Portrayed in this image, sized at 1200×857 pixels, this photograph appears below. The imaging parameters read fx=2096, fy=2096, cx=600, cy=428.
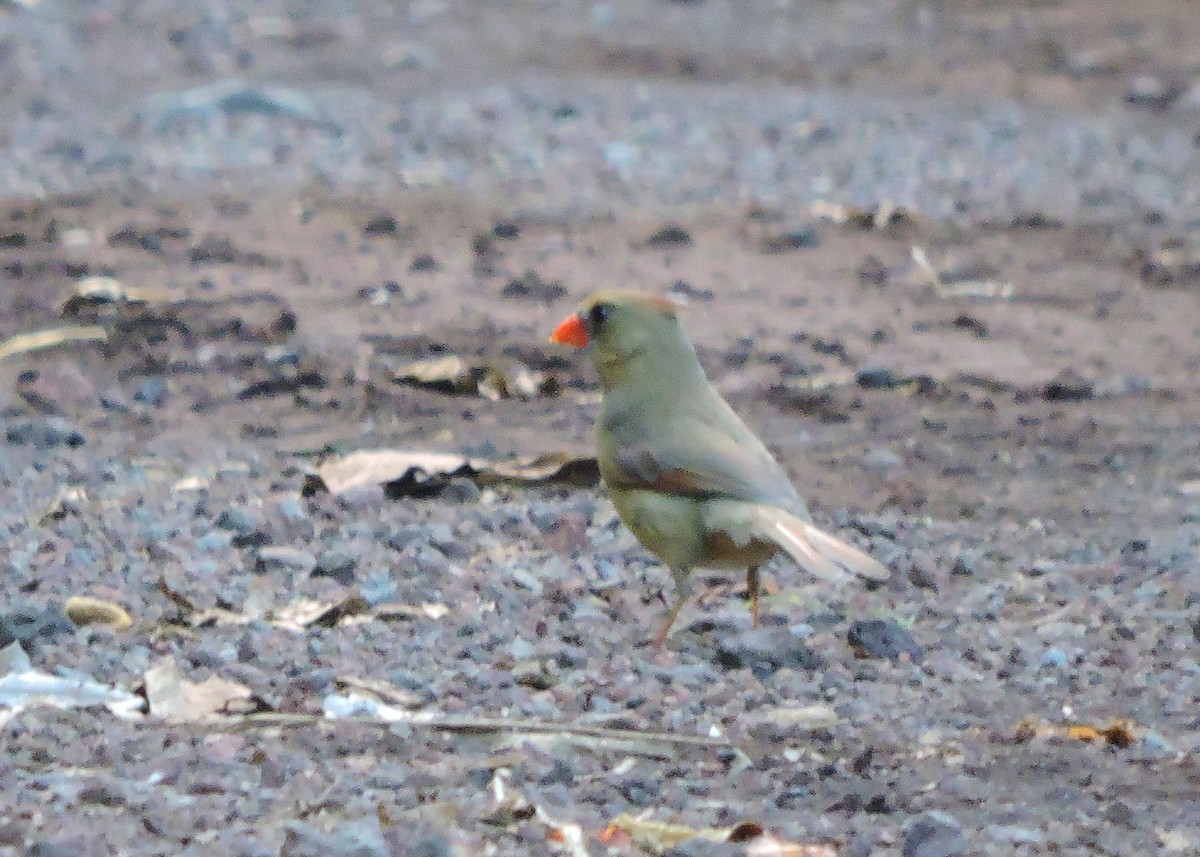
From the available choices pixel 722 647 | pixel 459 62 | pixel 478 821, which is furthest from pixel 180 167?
pixel 478 821

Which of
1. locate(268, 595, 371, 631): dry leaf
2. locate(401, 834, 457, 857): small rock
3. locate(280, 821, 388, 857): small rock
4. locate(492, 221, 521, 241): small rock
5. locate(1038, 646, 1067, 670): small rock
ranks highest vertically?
locate(280, 821, 388, 857): small rock

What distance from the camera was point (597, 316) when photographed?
547 centimetres

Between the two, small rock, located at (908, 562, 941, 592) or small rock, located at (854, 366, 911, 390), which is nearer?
small rock, located at (908, 562, 941, 592)

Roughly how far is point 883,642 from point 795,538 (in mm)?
325

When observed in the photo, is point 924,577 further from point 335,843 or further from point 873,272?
point 873,272

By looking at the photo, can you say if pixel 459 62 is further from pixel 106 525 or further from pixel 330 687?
pixel 330 687

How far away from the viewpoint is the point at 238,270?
8.80m

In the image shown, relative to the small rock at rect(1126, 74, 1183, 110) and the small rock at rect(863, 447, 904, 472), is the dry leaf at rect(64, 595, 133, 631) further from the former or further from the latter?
the small rock at rect(1126, 74, 1183, 110)

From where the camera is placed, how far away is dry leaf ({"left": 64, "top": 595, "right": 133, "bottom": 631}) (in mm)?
4625

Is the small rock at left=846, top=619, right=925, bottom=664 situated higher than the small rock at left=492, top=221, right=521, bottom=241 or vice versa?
the small rock at left=846, top=619, right=925, bottom=664

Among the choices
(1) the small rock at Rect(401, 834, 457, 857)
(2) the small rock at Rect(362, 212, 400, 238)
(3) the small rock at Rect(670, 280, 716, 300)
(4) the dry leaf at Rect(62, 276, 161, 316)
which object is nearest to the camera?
(1) the small rock at Rect(401, 834, 457, 857)

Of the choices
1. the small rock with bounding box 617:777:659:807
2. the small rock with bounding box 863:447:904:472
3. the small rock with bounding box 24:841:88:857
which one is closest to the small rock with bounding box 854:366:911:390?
the small rock with bounding box 863:447:904:472

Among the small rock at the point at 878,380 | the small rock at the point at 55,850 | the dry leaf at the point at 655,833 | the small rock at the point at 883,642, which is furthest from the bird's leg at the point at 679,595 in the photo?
the small rock at the point at 878,380

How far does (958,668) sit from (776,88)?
9.68 metres
